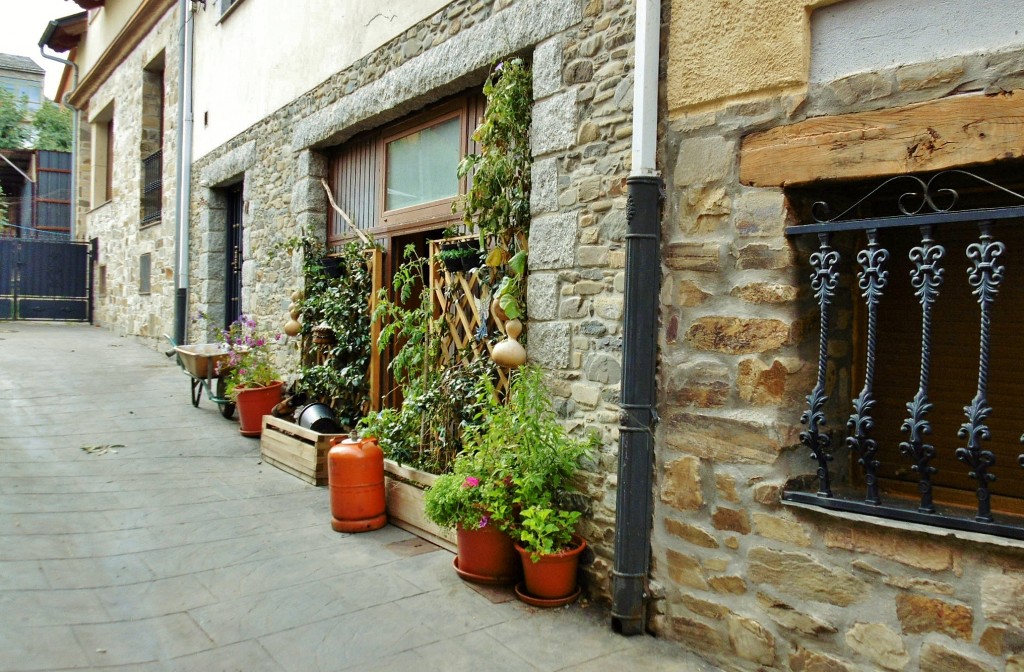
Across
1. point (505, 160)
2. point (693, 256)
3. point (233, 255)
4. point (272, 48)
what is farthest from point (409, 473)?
point (233, 255)

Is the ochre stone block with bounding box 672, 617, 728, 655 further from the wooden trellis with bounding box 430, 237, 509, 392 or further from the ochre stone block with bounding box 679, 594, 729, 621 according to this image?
the wooden trellis with bounding box 430, 237, 509, 392

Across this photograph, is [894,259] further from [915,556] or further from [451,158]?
[451,158]

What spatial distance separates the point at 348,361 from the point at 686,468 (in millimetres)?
3832

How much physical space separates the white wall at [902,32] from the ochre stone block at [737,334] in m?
0.90

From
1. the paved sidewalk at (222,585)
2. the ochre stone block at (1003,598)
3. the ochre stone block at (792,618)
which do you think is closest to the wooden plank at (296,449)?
the paved sidewalk at (222,585)

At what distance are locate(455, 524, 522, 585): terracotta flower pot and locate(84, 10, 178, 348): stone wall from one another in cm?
796

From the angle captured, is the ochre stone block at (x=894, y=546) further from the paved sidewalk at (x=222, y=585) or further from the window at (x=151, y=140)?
the window at (x=151, y=140)

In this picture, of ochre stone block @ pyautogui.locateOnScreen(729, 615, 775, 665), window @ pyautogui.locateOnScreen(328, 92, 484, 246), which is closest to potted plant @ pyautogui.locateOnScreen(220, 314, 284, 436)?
window @ pyautogui.locateOnScreen(328, 92, 484, 246)

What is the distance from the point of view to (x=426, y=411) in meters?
4.76

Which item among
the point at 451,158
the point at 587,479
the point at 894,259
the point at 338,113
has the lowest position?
the point at 587,479

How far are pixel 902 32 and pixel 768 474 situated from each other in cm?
159

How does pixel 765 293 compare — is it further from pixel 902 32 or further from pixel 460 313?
pixel 460 313

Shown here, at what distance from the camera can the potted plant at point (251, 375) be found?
21.8ft

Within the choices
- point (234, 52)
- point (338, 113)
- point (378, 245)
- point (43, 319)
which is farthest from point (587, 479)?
point (43, 319)
